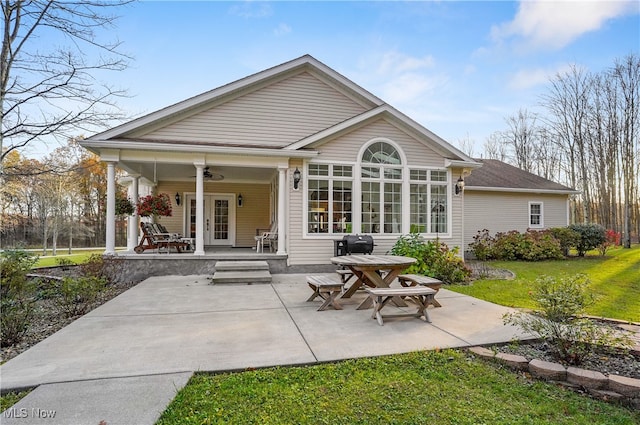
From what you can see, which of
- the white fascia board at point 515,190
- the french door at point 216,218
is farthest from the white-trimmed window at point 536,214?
the french door at point 216,218

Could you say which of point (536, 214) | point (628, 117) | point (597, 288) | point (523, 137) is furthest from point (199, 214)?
point (523, 137)

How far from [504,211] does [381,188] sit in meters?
8.81

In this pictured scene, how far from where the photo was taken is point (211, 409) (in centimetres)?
232

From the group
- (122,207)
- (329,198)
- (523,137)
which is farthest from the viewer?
(523,137)

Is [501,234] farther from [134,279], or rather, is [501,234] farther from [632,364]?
[134,279]

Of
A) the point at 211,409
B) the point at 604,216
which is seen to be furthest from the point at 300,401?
the point at 604,216

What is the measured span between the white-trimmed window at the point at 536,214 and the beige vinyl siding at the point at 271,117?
426 inches

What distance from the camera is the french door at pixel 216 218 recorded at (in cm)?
1206

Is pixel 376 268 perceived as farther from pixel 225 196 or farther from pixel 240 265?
pixel 225 196

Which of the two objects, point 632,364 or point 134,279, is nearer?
point 632,364

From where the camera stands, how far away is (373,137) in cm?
930

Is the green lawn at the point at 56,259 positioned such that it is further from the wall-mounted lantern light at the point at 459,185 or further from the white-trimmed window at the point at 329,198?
the wall-mounted lantern light at the point at 459,185

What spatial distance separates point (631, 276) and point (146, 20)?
15176mm

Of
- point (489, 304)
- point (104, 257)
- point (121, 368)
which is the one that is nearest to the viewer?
point (121, 368)
